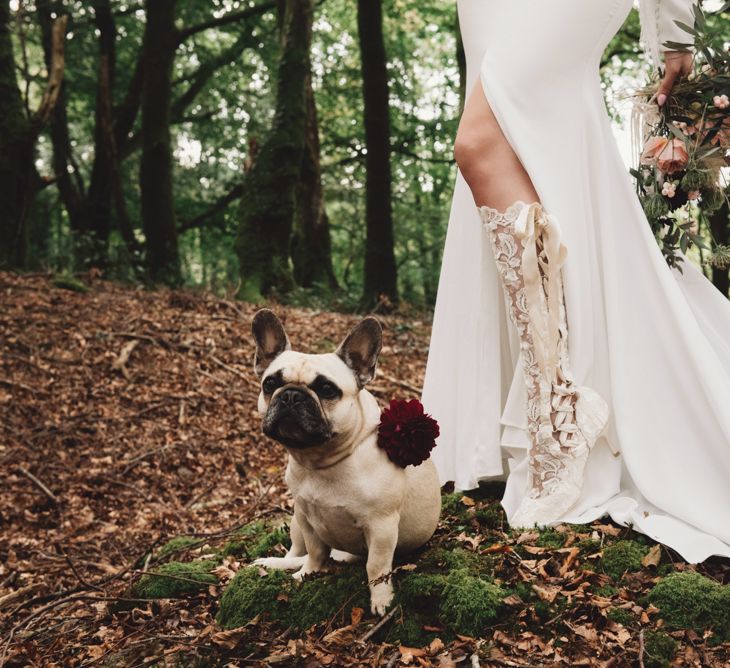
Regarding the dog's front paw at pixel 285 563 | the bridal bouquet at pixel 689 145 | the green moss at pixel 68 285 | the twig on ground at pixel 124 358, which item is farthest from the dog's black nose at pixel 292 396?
the green moss at pixel 68 285

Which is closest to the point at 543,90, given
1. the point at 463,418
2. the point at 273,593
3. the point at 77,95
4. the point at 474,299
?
the point at 474,299

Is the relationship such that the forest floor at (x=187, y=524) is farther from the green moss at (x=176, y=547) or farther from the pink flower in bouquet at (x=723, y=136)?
the pink flower in bouquet at (x=723, y=136)

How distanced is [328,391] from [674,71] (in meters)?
2.46

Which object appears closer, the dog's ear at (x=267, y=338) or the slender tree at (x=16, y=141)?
the dog's ear at (x=267, y=338)

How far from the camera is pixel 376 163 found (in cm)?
1179

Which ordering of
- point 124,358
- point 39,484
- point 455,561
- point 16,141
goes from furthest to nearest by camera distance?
point 16,141, point 124,358, point 39,484, point 455,561

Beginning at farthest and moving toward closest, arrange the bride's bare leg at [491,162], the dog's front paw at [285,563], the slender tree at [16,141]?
the slender tree at [16,141] < the bride's bare leg at [491,162] < the dog's front paw at [285,563]

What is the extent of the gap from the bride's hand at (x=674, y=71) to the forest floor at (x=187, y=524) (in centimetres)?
206

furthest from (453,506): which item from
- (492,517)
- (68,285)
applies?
(68,285)

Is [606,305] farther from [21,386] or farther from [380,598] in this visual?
[21,386]

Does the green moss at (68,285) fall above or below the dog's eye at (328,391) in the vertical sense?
above

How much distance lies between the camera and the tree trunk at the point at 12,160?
31.1 feet

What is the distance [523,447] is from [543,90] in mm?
1629

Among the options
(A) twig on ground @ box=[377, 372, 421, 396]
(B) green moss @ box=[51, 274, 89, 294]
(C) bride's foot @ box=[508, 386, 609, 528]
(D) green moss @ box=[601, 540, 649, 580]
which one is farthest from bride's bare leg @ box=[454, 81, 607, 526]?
(B) green moss @ box=[51, 274, 89, 294]
